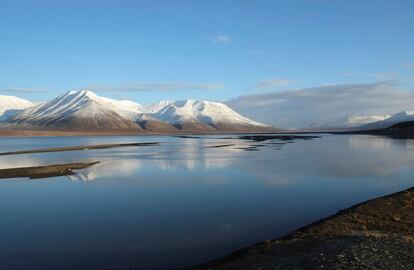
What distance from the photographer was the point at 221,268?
13.3m

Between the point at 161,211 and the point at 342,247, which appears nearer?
the point at 342,247

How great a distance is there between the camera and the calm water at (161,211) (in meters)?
15.6

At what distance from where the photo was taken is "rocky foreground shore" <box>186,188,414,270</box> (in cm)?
1240

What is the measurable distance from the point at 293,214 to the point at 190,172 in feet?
68.1

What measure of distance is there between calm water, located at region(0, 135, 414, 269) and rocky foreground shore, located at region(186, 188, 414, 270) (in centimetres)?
137

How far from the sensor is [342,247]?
45.7 feet

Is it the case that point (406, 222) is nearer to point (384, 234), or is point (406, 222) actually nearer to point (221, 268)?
point (384, 234)

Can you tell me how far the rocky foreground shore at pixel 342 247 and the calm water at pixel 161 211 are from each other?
1375mm

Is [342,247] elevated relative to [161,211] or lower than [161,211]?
elevated

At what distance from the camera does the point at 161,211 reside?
22.4 metres

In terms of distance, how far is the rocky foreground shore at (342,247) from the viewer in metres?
12.4

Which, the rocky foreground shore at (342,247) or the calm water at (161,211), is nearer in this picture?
the rocky foreground shore at (342,247)

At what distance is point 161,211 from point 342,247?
10.9m

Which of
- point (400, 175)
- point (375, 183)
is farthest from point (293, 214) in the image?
point (400, 175)
